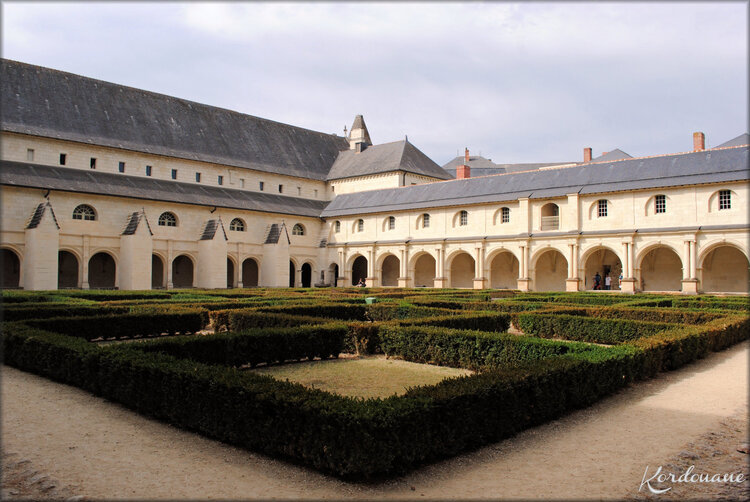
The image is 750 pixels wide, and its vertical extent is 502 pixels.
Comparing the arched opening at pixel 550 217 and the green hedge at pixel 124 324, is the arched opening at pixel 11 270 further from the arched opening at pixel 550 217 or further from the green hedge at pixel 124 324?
the arched opening at pixel 550 217

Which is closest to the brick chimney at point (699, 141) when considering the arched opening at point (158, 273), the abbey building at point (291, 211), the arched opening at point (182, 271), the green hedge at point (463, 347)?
the abbey building at point (291, 211)

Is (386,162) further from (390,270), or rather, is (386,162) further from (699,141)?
(699,141)

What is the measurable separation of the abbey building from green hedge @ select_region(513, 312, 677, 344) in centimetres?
1659

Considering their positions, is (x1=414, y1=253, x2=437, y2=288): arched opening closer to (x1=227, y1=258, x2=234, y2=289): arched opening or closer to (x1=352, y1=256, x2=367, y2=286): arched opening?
(x1=352, y1=256, x2=367, y2=286): arched opening

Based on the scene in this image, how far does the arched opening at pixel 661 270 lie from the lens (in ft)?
99.1

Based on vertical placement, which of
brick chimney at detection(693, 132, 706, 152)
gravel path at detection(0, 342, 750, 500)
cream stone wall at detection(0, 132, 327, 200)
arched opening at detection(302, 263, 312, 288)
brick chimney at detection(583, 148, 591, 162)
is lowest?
gravel path at detection(0, 342, 750, 500)

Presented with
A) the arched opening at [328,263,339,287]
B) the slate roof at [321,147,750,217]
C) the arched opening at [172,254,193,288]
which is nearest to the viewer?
the slate roof at [321,147,750,217]

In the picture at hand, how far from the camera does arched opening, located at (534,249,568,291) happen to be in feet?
111

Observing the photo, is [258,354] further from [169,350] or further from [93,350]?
[93,350]

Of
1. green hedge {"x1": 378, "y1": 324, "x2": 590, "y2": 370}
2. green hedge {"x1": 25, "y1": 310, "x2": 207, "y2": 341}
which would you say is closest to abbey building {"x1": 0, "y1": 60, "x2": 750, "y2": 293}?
green hedge {"x1": 25, "y1": 310, "x2": 207, "y2": 341}

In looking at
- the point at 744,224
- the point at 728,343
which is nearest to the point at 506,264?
the point at 744,224

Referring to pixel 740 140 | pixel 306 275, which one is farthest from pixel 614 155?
pixel 306 275

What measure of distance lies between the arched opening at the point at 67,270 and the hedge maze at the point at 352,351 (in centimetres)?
2050

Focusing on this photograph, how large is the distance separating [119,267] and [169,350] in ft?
84.9
